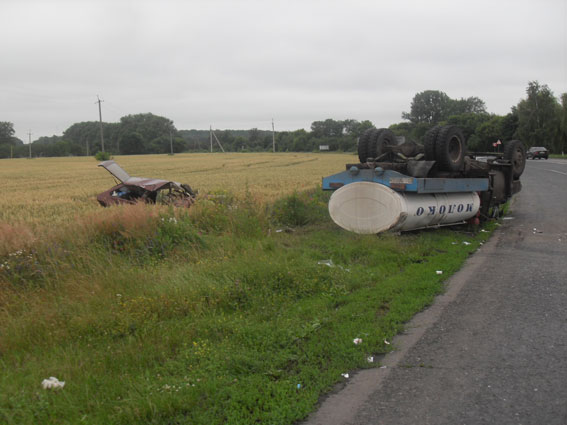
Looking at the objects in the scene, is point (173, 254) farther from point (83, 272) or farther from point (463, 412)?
point (463, 412)

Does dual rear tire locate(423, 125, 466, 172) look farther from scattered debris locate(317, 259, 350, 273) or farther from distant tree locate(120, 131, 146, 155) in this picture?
distant tree locate(120, 131, 146, 155)

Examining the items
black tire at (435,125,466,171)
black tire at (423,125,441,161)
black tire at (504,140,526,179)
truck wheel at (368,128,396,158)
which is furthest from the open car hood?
black tire at (504,140,526,179)

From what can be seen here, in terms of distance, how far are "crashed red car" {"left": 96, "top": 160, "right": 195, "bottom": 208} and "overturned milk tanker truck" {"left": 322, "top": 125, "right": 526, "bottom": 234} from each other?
138 inches

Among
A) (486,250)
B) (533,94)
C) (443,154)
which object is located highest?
(533,94)

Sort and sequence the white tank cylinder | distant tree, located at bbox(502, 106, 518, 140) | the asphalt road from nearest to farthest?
the asphalt road < the white tank cylinder < distant tree, located at bbox(502, 106, 518, 140)

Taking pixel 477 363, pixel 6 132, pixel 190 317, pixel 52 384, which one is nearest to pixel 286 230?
pixel 190 317

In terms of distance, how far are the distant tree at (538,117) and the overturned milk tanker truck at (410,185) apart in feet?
199

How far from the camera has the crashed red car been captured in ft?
35.5

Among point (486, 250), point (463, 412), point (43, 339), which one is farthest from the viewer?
point (486, 250)

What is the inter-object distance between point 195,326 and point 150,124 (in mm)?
123520

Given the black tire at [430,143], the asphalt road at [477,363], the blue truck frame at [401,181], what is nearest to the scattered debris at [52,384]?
the asphalt road at [477,363]

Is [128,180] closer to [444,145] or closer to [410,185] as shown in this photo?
[410,185]

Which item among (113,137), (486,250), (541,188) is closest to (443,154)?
(486,250)

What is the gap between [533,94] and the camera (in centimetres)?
6781
